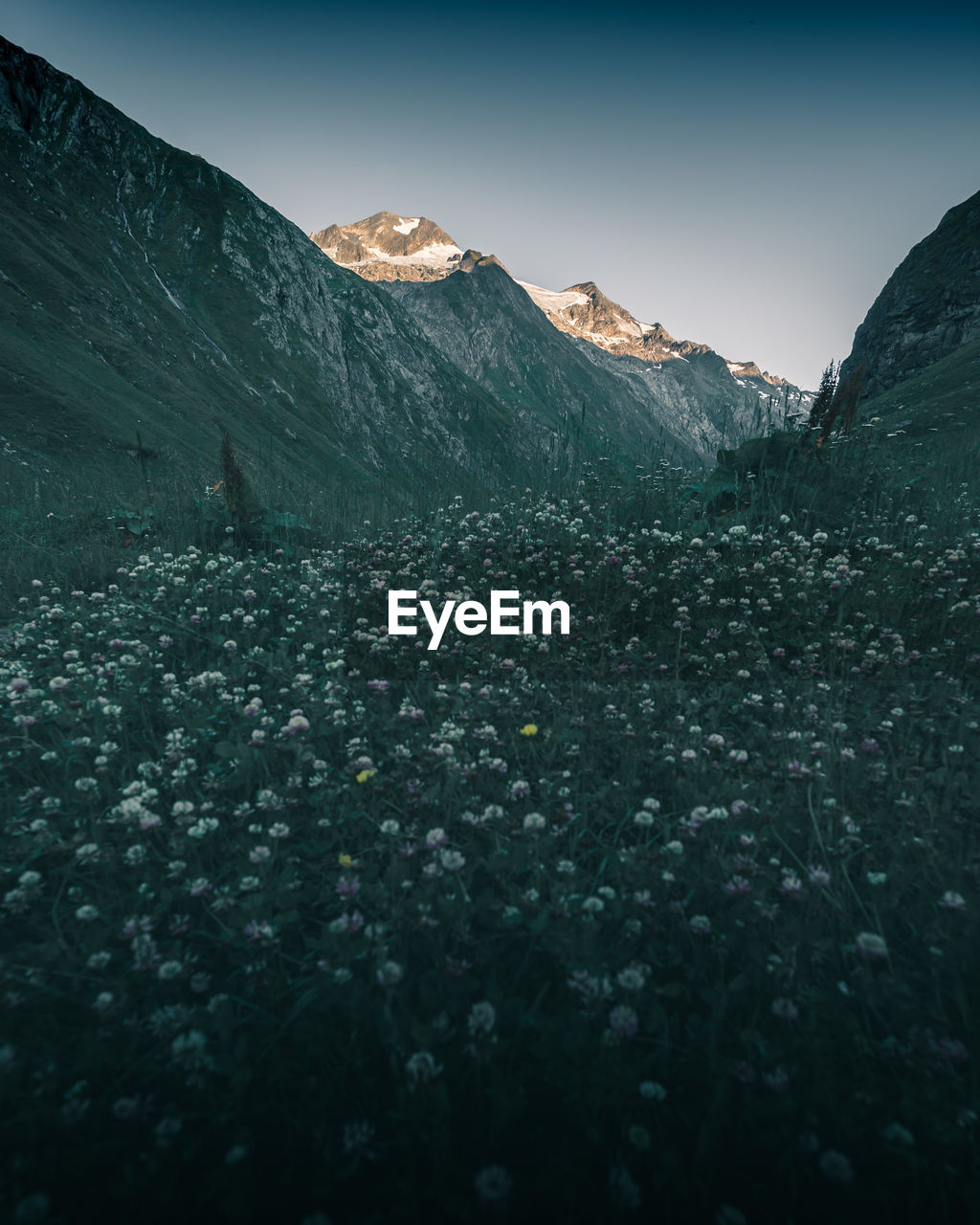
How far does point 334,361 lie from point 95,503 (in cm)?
8364

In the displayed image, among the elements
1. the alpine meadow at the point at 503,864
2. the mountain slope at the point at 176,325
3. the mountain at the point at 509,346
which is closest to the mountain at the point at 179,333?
the mountain slope at the point at 176,325

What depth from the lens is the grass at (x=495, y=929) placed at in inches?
71.7

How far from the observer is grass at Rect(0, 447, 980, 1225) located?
1822 mm

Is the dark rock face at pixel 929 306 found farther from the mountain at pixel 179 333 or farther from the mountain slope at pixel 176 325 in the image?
the mountain slope at pixel 176 325

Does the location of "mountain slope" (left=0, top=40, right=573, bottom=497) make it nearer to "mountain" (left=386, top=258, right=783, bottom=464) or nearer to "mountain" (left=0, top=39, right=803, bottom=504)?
"mountain" (left=0, top=39, right=803, bottom=504)

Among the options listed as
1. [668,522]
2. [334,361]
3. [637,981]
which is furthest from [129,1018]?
[334,361]

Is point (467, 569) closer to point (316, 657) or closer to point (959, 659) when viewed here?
point (316, 657)

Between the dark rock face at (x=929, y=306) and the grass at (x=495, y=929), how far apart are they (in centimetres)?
4932

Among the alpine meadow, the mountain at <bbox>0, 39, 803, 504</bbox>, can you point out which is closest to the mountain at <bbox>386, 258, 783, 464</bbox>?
the mountain at <bbox>0, 39, 803, 504</bbox>

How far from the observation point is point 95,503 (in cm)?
1028

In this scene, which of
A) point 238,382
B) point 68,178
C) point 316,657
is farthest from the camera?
point 68,178

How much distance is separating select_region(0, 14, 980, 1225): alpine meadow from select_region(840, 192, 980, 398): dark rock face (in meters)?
47.2

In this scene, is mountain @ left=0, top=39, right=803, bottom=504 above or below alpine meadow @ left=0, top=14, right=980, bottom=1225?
above

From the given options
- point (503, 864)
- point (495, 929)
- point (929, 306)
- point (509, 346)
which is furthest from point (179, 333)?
point (509, 346)
